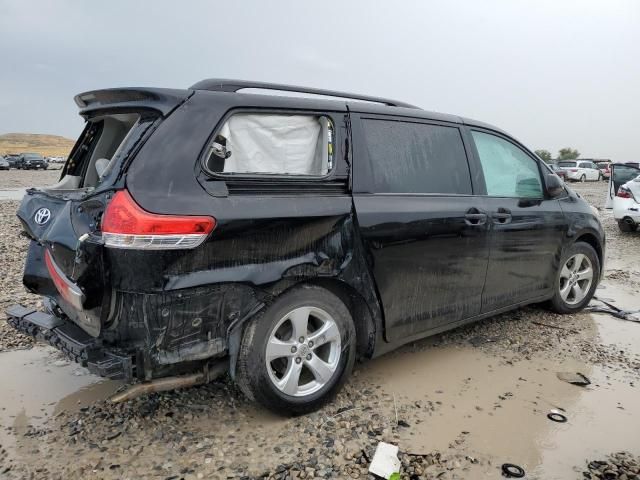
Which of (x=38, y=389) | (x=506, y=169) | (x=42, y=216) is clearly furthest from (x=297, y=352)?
(x=506, y=169)

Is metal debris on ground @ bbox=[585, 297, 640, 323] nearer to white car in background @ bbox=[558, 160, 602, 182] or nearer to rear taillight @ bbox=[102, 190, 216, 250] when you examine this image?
rear taillight @ bbox=[102, 190, 216, 250]

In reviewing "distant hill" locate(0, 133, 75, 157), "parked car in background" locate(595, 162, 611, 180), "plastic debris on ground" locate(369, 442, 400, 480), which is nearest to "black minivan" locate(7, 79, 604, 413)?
"plastic debris on ground" locate(369, 442, 400, 480)

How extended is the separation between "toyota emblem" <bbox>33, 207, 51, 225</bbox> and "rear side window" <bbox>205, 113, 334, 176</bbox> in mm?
997

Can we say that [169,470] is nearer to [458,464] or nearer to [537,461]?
[458,464]

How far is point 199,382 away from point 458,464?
1354 mm

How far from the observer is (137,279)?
88.3 inches

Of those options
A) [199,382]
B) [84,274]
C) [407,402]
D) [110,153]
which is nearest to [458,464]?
[407,402]

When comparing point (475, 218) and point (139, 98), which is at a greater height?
point (139, 98)

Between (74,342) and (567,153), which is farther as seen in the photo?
(567,153)

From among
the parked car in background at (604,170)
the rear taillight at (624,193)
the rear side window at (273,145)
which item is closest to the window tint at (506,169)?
the rear side window at (273,145)

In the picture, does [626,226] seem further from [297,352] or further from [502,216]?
[297,352]

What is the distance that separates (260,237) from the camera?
8.22ft

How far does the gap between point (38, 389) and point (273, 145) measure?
86.1 inches

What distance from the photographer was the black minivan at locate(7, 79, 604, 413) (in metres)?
2.30
